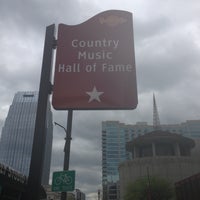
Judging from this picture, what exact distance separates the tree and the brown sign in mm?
58611

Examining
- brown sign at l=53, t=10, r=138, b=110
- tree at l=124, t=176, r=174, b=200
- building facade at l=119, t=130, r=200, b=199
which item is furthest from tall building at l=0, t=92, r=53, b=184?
brown sign at l=53, t=10, r=138, b=110

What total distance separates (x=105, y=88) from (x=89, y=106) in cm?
56

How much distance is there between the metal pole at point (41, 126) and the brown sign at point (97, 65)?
0.21 metres

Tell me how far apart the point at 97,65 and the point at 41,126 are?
202 cm

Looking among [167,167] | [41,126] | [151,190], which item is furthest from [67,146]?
[167,167]

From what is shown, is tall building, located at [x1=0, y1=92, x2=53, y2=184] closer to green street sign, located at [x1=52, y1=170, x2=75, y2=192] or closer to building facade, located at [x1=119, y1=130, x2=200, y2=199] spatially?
building facade, located at [x1=119, y1=130, x2=200, y2=199]

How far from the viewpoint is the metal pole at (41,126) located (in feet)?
19.0

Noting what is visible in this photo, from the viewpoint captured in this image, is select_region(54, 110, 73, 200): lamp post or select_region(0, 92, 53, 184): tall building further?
select_region(0, 92, 53, 184): tall building

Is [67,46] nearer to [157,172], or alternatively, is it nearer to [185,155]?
[157,172]

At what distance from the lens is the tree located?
206ft

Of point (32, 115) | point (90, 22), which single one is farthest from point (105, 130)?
point (90, 22)

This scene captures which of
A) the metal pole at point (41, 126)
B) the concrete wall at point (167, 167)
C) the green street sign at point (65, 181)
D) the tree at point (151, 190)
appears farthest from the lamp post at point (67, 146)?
the concrete wall at point (167, 167)

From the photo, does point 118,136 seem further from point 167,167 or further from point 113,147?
point 167,167

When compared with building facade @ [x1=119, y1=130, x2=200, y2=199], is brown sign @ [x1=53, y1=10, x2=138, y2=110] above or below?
below
